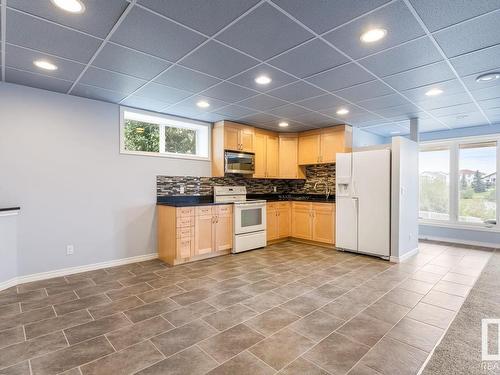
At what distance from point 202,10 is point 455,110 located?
182 inches

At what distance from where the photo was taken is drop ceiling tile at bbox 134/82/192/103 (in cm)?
352

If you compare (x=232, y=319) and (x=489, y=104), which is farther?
(x=489, y=104)

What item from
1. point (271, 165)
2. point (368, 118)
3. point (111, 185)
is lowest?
point (111, 185)

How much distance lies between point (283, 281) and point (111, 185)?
Answer: 117 inches

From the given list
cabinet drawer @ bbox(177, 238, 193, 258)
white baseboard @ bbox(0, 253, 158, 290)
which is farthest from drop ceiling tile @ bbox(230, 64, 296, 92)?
white baseboard @ bbox(0, 253, 158, 290)

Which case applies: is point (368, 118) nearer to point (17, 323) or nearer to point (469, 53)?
point (469, 53)

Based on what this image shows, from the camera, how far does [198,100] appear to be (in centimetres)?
405

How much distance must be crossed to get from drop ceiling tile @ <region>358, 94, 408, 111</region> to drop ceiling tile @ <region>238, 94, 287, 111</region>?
1317 mm

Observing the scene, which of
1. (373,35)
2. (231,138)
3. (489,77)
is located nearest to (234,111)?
(231,138)

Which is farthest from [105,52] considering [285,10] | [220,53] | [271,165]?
[271,165]

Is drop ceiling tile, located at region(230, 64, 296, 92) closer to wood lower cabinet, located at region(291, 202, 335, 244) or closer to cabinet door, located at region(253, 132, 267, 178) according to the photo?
cabinet door, located at region(253, 132, 267, 178)

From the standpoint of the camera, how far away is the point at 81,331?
7.54 ft

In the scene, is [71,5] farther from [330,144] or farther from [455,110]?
[455,110]

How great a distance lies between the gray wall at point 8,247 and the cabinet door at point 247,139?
3782 millimetres
